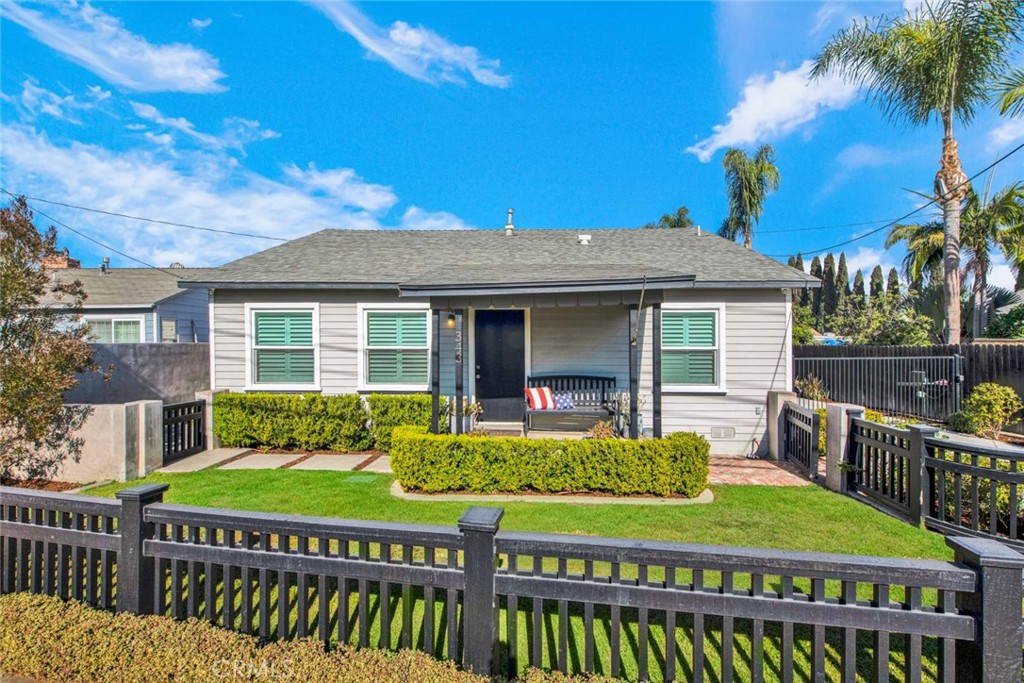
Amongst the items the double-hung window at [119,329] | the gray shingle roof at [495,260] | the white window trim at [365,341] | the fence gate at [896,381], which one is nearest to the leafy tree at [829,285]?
the fence gate at [896,381]

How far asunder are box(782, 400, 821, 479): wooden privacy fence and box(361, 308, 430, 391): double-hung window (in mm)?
6267

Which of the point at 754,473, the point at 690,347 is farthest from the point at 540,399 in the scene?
the point at 754,473

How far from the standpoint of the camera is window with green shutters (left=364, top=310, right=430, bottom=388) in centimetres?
833

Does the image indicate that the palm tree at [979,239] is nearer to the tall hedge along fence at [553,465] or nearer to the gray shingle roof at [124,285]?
the tall hedge along fence at [553,465]

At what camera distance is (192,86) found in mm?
11336

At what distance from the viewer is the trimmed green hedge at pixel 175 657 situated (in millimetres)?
2018

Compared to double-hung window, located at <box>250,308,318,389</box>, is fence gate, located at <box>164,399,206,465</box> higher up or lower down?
lower down

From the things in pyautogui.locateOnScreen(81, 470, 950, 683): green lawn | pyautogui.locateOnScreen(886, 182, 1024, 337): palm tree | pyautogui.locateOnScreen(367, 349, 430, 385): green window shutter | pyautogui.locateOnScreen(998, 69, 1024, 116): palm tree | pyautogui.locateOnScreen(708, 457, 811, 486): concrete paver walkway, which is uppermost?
pyautogui.locateOnScreen(998, 69, 1024, 116): palm tree

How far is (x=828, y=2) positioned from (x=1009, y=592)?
527 inches

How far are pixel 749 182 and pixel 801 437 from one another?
70.0 feet

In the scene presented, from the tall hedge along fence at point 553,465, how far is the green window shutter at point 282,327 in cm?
414

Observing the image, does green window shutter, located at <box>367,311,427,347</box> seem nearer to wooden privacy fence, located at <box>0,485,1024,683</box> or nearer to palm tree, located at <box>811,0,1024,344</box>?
wooden privacy fence, located at <box>0,485,1024,683</box>

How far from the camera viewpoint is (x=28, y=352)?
5125mm

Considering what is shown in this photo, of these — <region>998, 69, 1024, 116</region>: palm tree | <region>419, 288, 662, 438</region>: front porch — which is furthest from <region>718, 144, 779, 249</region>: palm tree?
<region>419, 288, 662, 438</region>: front porch
